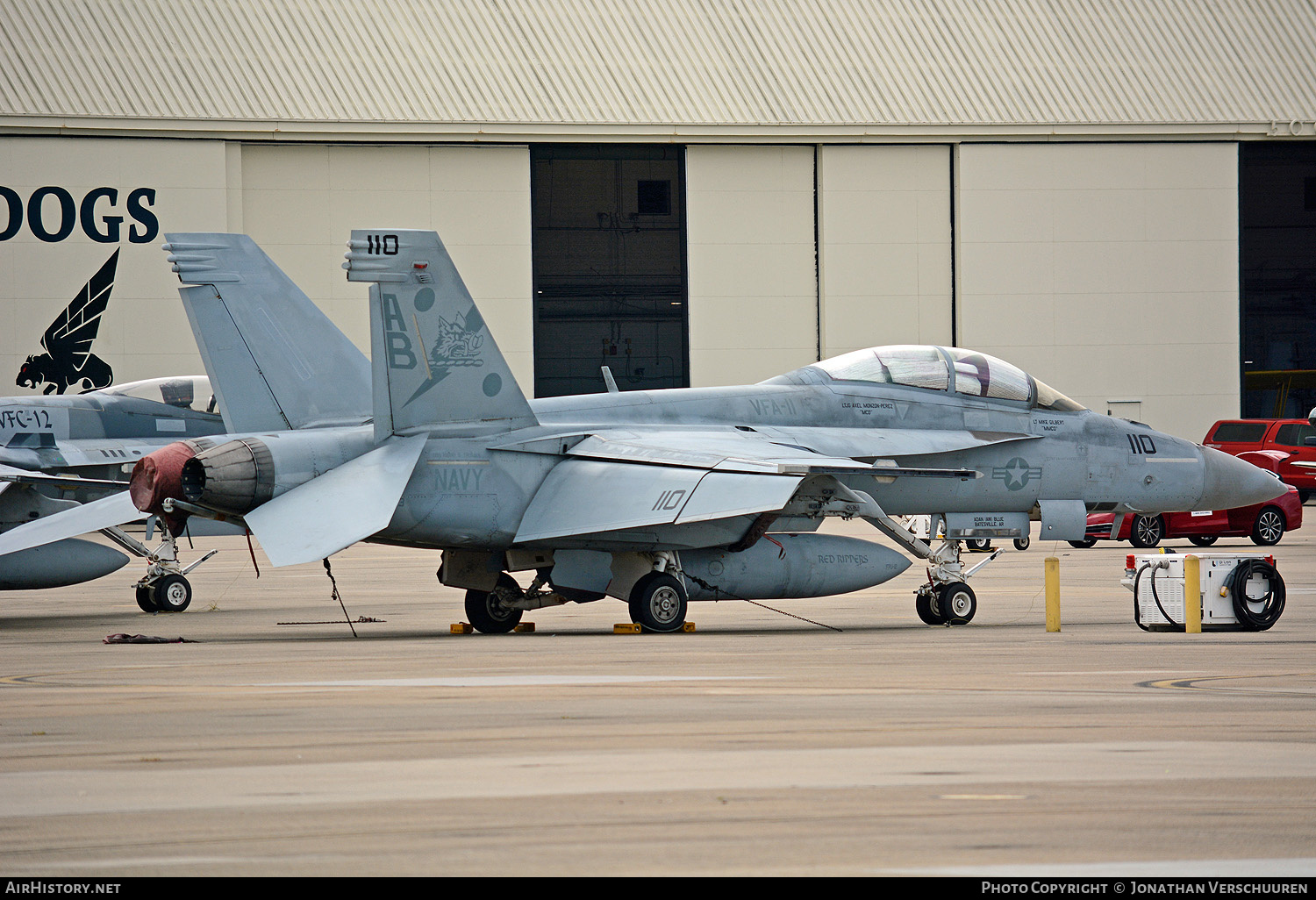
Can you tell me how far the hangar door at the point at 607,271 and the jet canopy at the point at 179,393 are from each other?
124ft

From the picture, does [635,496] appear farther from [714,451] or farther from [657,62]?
[657,62]

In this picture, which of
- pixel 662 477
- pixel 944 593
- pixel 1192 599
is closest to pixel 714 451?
pixel 662 477

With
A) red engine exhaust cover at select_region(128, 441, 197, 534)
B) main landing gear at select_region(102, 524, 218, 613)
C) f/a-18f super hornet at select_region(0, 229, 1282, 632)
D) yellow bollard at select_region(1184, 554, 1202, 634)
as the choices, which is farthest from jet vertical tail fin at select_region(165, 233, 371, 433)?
yellow bollard at select_region(1184, 554, 1202, 634)

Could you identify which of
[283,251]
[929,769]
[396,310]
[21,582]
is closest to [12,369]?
[283,251]

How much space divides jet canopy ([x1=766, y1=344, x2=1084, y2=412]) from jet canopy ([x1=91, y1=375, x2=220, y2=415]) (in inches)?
293

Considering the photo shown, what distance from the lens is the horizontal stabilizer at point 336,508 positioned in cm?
1255

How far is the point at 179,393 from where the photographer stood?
19453 millimetres

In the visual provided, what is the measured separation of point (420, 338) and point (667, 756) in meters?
7.90

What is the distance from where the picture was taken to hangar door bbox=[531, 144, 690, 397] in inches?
2307

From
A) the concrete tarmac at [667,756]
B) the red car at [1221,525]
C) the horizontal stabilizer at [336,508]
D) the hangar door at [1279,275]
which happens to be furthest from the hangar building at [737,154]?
the concrete tarmac at [667,756]

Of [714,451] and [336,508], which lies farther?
[714,451]

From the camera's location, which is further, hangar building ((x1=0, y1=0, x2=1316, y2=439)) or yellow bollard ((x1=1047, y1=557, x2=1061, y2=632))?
hangar building ((x1=0, y1=0, x2=1316, y2=439))

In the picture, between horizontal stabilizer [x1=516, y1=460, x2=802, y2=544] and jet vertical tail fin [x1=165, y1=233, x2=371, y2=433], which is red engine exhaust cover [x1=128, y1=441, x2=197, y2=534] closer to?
jet vertical tail fin [x1=165, y1=233, x2=371, y2=433]

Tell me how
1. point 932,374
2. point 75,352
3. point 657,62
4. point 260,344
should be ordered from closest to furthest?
point 260,344, point 932,374, point 75,352, point 657,62
